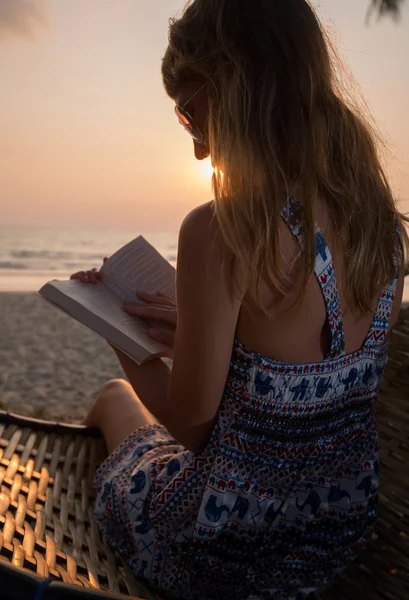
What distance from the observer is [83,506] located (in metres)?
1.52

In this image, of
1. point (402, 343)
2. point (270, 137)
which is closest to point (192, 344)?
point (270, 137)

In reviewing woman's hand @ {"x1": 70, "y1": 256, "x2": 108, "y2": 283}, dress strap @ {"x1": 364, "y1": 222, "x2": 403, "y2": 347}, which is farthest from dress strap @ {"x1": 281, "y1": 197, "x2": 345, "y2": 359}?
woman's hand @ {"x1": 70, "y1": 256, "x2": 108, "y2": 283}

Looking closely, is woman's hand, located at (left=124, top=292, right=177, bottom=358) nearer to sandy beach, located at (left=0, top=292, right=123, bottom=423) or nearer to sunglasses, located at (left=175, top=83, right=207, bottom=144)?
sunglasses, located at (left=175, top=83, right=207, bottom=144)

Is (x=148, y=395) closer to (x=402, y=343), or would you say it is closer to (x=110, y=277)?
(x=110, y=277)

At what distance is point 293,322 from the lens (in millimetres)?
1030

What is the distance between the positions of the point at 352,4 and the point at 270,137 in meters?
1.13

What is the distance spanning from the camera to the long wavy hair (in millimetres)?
961

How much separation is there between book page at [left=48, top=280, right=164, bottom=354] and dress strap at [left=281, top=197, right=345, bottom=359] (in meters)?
0.30

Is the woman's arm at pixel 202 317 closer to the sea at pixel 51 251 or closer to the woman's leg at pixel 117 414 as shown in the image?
the woman's leg at pixel 117 414

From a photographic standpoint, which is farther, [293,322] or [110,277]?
[110,277]

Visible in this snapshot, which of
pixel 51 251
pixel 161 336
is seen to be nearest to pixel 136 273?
pixel 161 336

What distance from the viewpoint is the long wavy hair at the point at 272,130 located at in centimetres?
96

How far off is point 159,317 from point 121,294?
0.12 meters

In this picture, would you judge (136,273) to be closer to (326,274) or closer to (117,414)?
(326,274)
